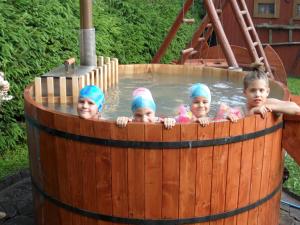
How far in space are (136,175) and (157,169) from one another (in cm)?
14

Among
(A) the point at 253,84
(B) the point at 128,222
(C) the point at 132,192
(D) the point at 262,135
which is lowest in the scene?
(B) the point at 128,222

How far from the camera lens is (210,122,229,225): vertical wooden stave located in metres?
2.92

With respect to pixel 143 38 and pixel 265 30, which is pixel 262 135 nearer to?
pixel 143 38

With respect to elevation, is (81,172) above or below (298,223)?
above

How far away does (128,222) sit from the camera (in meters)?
3.06

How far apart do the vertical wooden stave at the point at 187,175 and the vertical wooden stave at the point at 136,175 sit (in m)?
0.25

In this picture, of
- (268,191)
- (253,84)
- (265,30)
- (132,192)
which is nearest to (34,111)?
(132,192)

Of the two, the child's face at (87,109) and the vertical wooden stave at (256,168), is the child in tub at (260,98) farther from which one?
the child's face at (87,109)

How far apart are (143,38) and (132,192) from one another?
6.93 metres

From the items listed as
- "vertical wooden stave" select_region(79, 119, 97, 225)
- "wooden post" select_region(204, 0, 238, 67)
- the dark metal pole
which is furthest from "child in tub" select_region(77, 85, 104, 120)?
"wooden post" select_region(204, 0, 238, 67)

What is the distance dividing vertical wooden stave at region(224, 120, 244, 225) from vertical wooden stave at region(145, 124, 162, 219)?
462 mm

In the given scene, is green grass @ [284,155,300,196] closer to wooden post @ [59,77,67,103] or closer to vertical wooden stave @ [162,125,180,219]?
vertical wooden stave @ [162,125,180,219]

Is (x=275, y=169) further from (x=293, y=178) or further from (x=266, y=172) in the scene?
(x=293, y=178)

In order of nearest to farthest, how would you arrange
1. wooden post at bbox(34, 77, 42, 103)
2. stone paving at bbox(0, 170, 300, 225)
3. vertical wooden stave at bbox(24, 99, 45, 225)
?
vertical wooden stave at bbox(24, 99, 45, 225)
wooden post at bbox(34, 77, 42, 103)
stone paving at bbox(0, 170, 300, 225)
